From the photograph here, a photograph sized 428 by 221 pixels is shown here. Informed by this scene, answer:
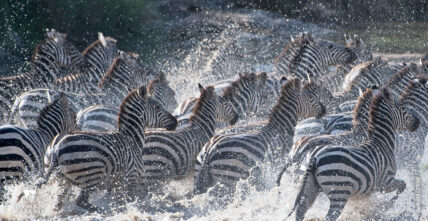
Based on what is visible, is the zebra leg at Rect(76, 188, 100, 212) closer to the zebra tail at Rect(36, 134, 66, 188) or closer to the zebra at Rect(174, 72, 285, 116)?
the zebra tail at Rect(36, 134, 66, 188)

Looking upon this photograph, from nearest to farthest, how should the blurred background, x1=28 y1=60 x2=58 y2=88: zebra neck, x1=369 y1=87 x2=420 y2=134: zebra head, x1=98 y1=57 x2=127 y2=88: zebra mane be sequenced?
x1=369 y1=87 x2=420 y2=134: zebra head, x1=98 y1=57 x2=127 y2=88: zebra mane, x1=28 y1=60 x2=58 y2=88: zebra neck, the blurred background

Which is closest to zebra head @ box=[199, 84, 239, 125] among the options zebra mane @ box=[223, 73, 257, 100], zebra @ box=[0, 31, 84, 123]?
zebra mane @ box=[223, 73, 257, 100]

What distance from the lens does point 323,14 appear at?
Answer: 24.2 meters

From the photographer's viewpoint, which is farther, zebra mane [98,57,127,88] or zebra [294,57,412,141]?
zebra mane [98,57,127,88]

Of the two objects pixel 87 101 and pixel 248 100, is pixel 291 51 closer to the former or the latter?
pixel 248 100

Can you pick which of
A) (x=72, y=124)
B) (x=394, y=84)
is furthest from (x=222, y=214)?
(x=394, y=84)

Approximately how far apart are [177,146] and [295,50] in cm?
584

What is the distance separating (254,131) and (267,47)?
12078 millimetres

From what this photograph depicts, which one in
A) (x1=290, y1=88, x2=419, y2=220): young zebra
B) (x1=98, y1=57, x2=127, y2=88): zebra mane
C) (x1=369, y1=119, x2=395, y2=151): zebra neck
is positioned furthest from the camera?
(x1=98, y1=57, x2=127, y2=88): zebra mane

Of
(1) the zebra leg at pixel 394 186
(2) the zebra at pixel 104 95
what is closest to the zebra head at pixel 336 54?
(2) the zebra at pixel 104 95

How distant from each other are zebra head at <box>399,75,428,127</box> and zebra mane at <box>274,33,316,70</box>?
3536 millimetres

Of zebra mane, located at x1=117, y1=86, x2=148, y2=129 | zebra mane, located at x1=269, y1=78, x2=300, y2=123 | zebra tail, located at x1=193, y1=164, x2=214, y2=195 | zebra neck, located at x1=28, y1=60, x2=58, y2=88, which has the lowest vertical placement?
zebra tail, located at x1=193, y1=164, x2=214, y2=195

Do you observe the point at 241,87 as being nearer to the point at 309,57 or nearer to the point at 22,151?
the point at 309,57

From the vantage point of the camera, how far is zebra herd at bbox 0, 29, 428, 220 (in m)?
7.37
